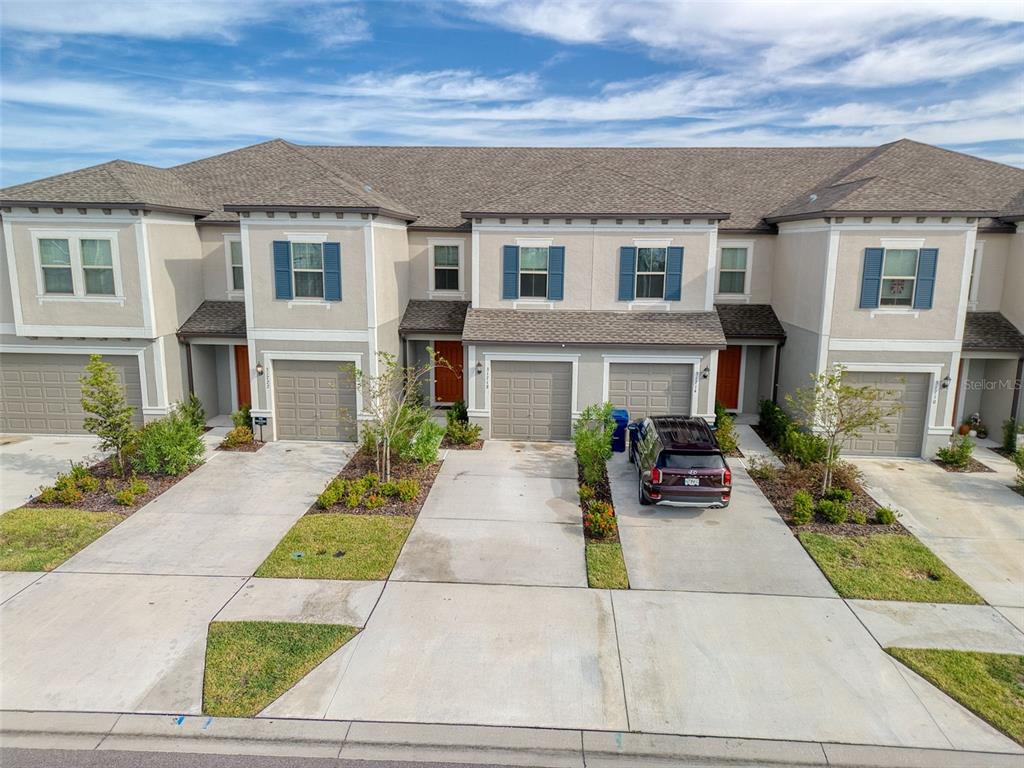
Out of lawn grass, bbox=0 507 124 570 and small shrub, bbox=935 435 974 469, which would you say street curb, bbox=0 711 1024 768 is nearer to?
lawn grass, bbox=0 507 124 570

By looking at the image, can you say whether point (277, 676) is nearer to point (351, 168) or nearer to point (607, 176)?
point (607, 176)

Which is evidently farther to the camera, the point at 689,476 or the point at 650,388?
the point at 650,388

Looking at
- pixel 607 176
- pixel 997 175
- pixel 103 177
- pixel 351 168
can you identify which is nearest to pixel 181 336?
pixel 103 177

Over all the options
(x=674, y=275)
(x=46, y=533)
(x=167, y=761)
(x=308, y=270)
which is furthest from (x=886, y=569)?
(x=46, y=533)

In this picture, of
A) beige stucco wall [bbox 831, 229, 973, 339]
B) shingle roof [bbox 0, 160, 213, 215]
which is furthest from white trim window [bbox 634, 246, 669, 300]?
shingle roof [bbox 0, 160, 213, 215]

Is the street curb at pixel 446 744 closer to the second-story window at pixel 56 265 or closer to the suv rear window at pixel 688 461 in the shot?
the suv rear window at pixel 688 461

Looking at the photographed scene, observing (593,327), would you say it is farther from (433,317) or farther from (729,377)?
(729,377)

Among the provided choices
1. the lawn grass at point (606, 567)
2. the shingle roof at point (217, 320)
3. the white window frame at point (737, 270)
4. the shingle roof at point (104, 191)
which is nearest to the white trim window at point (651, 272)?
A: the white window frame at point (737, 270)

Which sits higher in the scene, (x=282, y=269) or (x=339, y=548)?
(x=282, y=269)
